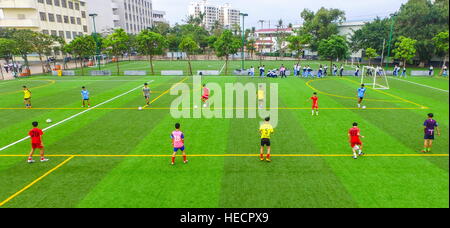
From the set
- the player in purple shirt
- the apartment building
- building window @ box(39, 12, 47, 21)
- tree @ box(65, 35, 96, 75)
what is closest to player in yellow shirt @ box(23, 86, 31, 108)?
the player in purple shirt

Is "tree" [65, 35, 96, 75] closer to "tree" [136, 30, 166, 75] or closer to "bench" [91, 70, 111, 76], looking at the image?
"bench" [91, 70, 111, 76]

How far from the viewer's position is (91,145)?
14.2 metres

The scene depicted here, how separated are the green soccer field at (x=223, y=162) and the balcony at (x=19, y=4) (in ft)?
174

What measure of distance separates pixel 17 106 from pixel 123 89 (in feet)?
33.5

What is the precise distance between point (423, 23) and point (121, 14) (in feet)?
332

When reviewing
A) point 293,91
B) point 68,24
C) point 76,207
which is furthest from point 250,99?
point 68,24

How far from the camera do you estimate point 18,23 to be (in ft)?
207

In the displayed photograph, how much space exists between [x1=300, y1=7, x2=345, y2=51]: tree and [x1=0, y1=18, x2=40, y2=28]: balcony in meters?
70.0

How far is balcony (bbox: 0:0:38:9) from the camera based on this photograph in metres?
61.5

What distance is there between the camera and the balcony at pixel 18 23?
62.7m

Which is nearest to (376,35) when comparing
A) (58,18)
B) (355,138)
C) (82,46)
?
(355,138)

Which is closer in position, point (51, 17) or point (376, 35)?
point (376, 35)

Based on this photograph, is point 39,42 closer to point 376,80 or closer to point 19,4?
point 19,4

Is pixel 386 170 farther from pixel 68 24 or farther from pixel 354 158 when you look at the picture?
pixel 68 24
